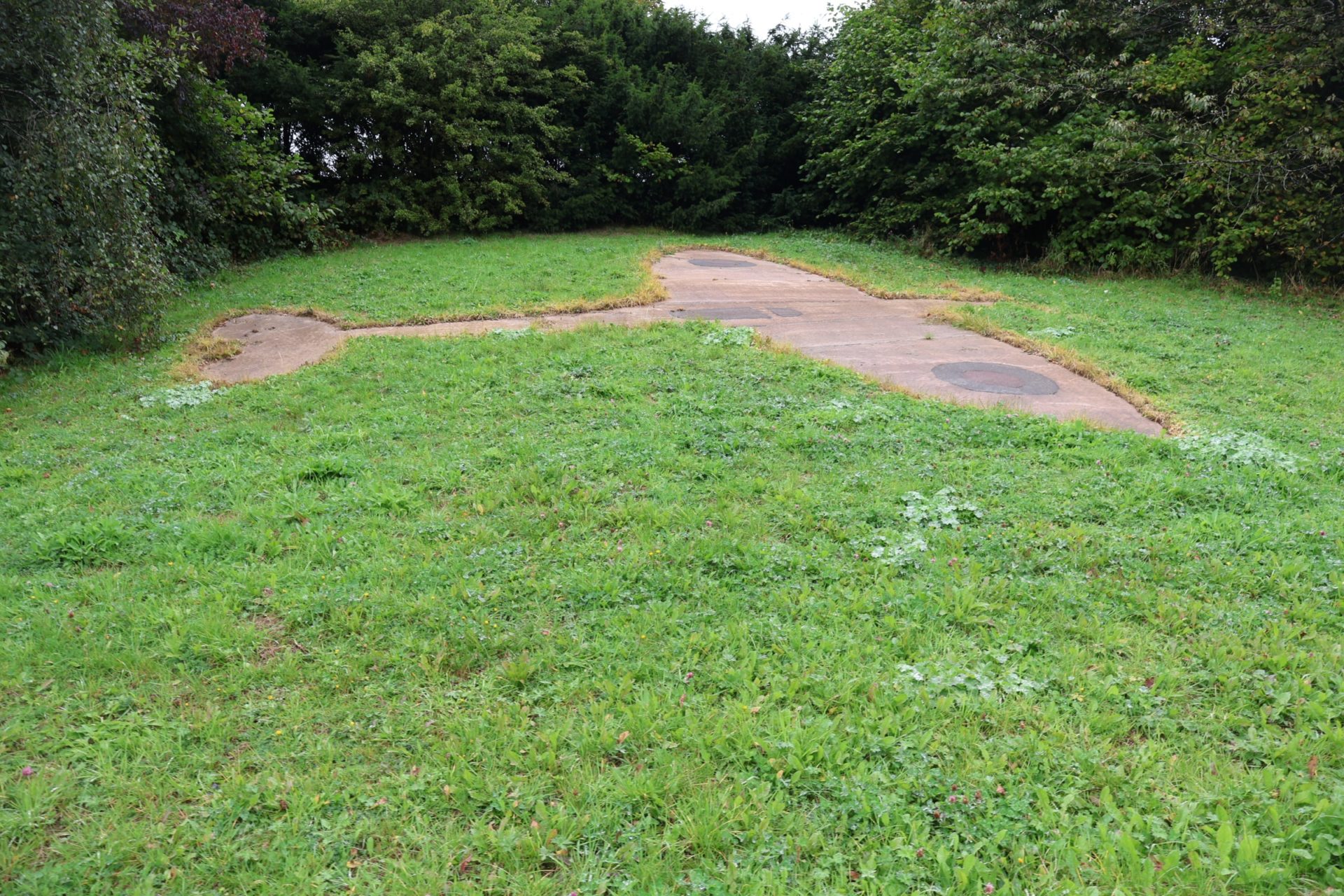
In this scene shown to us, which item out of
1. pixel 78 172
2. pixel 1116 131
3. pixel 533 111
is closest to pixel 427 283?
pixel 78 172

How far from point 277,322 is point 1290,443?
860 cm

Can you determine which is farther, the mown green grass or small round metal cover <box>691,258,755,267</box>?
small round metal cover <box>691,258,755,267</box>

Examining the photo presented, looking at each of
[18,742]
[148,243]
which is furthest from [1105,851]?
[148,243]

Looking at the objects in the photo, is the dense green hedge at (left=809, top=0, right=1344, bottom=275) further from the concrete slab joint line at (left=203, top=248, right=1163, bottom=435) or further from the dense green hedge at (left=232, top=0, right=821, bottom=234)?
the concrete slab joint line at (left=203, top=248, right=1163, bottom=435)

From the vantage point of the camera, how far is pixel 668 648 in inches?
111

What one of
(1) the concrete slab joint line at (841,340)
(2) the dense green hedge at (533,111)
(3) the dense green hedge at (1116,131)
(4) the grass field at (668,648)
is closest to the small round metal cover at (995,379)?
(1) the concrete slab joint line at (841,340)

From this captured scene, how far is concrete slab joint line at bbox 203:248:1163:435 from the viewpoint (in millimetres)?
5867

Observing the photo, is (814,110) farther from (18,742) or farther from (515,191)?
(18,742)

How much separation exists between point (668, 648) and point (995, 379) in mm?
4504

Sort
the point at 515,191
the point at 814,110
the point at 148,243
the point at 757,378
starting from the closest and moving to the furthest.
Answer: the point at 757,378 → the point at 148,243 → the point at 515,191 → the point at 814,110

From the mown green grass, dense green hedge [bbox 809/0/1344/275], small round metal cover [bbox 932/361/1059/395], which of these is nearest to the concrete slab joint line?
small round metal cover [bbox 932/361/1059/395]

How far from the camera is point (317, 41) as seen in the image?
48.2 ft

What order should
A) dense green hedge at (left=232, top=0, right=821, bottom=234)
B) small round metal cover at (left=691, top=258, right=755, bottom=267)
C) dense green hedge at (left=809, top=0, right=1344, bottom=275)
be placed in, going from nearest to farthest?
dense green hedge at (left=809, top=0, right=1344, bottom=275), small round metal cover at (left=691, top=258, right=755, bottom=267), dense green hedge at (left=232, top=0, right=821, bottom=234)

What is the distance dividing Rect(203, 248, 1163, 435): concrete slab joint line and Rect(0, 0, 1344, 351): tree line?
1213 millimetres
